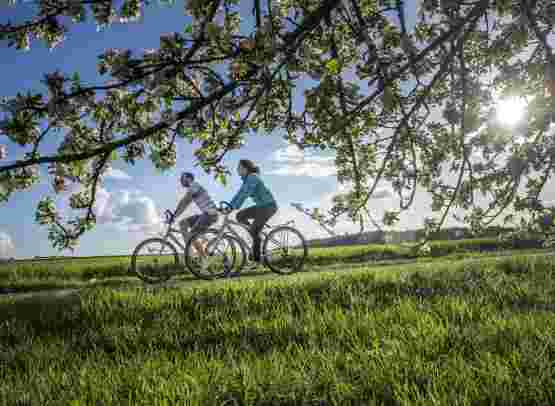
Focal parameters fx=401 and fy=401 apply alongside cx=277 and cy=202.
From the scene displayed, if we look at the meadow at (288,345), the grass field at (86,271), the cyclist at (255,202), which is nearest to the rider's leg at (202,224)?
the cyclist at (255,202)

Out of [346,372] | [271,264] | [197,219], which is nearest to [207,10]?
[346,372]

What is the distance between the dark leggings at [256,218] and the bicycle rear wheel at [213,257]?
13.4 inches

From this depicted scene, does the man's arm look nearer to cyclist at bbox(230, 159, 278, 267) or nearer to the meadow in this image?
cyclist at bbox(230, 159, 278, 267)

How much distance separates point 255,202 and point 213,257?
1.66 m

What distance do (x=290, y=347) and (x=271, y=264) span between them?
7048mm

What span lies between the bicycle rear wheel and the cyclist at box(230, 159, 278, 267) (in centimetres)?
45

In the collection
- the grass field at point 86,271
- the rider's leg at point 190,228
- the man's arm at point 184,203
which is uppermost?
the man's arm at point 184,203

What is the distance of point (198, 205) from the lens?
9.38 m

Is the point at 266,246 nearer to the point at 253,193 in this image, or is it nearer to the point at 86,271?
the point at 253,193

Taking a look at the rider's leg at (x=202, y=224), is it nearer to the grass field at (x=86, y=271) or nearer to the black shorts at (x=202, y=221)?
the black shorts at (x=202, y=221)

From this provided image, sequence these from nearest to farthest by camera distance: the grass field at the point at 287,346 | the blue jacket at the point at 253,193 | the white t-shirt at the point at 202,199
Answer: the grass field at the point at 287,346
the blue jacket at the point at 253,193
the white t-shirt at the point at 202,199

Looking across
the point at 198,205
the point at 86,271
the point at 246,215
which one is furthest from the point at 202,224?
the point at 86,271

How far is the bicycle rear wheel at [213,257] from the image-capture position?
30.9 ft

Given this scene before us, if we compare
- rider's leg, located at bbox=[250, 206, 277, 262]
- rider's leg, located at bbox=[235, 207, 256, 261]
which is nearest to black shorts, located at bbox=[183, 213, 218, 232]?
rider's leg, located at bbox=[235, 207, 256, 261]
